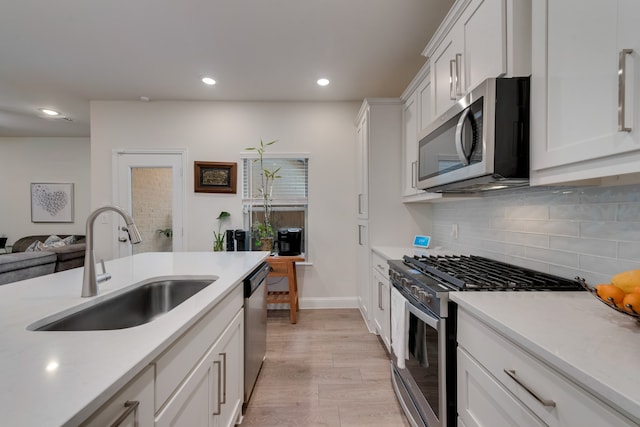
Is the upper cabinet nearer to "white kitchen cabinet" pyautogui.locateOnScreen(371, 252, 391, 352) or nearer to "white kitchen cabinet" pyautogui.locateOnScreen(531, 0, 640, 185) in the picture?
"white kitchen cabinet" pyautogui.locateOnScreen(531, 0, 640, 185)

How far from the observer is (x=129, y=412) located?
62 cm

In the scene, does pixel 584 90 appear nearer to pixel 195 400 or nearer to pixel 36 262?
pixel 195 400

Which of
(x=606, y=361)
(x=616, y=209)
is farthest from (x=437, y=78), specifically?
(x=606, y=361)

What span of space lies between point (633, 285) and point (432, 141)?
1188mm

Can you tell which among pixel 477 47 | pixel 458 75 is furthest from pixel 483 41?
pixel 458 75

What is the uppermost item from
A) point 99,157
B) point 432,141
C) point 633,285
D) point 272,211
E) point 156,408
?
point 99,157

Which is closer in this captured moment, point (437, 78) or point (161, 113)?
point (437, 78)

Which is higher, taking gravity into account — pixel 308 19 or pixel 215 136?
pixel 308 19

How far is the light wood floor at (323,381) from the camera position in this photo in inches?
64.1

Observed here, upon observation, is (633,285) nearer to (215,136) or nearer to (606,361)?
(606,361)

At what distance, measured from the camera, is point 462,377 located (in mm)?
1075

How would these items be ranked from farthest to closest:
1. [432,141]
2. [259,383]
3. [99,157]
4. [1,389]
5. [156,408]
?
[99,157]
[259,383]
[432,141]
[156,408]
[1,389]

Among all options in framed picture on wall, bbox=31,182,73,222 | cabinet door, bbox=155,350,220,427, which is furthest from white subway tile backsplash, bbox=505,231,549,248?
framed picture on wall, bbox=31,182,73,222

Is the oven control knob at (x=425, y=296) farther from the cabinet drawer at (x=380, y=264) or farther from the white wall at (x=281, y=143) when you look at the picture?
the white wall at (x=281, y=143)
